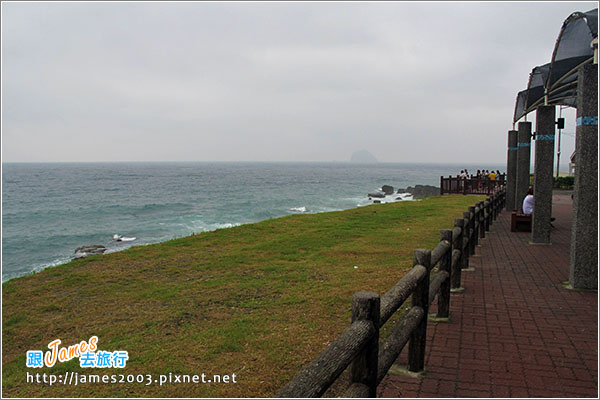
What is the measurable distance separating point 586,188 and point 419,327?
4228mm

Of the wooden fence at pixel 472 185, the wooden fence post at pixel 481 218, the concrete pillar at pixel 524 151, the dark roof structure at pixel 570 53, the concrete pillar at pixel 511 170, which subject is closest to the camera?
the dark roof structure at pixel 570 53

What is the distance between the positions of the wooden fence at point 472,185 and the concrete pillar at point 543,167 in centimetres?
1684

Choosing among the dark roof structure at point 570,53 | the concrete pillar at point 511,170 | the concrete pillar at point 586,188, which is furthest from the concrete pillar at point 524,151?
the concrete pillar at point 586,188

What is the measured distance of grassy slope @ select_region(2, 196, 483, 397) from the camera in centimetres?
418

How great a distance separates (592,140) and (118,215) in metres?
38.9

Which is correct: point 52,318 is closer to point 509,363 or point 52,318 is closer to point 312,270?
point 312,270

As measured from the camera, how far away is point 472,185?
87.3 feet

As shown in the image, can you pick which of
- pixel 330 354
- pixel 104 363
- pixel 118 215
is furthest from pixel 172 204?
pixel 330 354

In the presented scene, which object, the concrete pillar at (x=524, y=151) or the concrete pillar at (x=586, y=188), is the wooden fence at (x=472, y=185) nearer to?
the concrete pillar at (x=524, y=151)

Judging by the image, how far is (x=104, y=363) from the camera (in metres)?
4.48

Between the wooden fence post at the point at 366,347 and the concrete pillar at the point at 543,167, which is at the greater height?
the concrete pillar at the point at 543,167

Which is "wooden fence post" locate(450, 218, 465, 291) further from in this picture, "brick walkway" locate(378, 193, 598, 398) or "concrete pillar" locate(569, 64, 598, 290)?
"concrete pillar" locate(569, 64, 598, 290)

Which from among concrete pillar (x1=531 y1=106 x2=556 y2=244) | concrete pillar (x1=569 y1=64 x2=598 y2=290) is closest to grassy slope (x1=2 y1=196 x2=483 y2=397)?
concrete pillar (x1=531 y1=106 x2=556 y2=244)

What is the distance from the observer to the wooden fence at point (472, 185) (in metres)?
26.0
